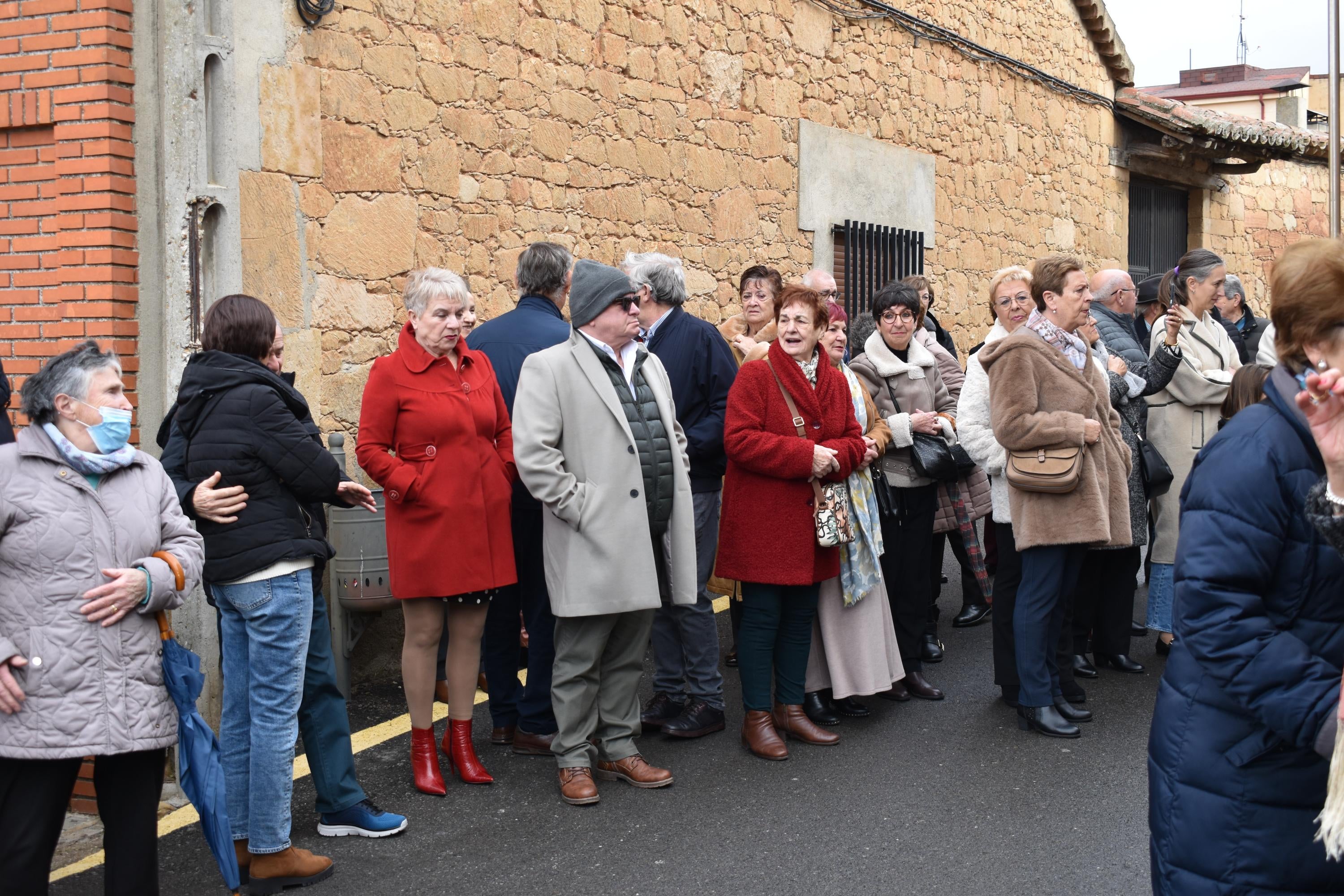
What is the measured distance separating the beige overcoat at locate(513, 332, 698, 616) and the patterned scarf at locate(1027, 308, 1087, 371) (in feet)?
6.29

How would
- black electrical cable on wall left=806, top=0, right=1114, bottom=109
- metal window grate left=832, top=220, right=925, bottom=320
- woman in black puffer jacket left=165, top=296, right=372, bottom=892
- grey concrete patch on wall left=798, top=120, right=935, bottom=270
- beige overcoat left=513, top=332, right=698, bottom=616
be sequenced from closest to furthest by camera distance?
woman in black puffer jacket left=165, top=296, right=372, bottom=892 < beige overcoat left=513, top=332, right=698, bottom=616 < grey concrete patch on wall left=798, top=120, right=935, bottom=270 < black electrical cable on wall left=806, top=0, right=1114, bottom=109 < metal window grate left=832, top=220, right=925, bottom=320

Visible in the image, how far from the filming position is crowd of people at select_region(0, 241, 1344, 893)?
7.89 ft

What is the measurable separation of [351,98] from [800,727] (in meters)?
3.78

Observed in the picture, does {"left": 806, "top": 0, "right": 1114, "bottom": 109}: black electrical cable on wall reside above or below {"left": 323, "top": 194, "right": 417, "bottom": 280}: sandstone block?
above

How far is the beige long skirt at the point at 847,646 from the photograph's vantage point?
558 cm

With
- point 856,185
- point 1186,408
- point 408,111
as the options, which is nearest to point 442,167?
point 408,111

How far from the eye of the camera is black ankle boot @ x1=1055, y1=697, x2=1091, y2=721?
5.75m

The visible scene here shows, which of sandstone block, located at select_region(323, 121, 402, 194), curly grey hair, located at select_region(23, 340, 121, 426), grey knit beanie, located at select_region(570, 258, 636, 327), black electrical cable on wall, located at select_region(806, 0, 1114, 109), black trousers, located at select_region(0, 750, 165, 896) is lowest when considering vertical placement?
black trousers, located at select_region(0, 750, 165, 896)

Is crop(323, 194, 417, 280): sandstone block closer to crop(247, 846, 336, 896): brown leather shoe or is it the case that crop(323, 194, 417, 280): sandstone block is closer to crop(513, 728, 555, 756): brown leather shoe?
crop(513, 728, 555, 756): brown leather shoe

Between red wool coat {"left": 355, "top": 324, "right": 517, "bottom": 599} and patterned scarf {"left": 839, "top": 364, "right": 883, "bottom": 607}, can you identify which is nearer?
red wool coat {"left": 355, "top": 324, "right": 517, "bottom": 599}

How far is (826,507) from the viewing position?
5.31 metres

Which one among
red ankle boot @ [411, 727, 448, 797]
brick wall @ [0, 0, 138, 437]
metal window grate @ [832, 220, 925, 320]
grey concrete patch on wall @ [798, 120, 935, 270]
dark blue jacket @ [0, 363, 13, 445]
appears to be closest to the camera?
dark blue jacket @ [0, 363, 13, 445]

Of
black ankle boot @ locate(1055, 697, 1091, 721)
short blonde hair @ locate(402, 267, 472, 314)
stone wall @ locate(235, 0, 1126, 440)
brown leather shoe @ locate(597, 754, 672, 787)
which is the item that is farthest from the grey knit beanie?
black ankle boot @ locate(1055, 697, 1091, 721)

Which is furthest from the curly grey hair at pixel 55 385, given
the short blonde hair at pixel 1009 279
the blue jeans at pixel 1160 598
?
the blue jeans at pixel 1160 598
